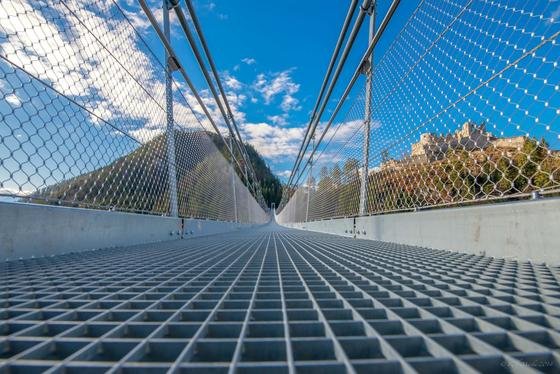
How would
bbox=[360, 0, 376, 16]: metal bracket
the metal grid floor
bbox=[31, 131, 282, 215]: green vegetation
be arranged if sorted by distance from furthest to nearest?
bbox=[360, 0, 376, 16]: metal bracket
bbox=[31, 131, 282, 215]: green vegetation
the metal grid floor

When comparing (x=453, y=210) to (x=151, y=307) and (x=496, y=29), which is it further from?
(x=151, y=307)

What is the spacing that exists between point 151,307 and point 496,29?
189cm

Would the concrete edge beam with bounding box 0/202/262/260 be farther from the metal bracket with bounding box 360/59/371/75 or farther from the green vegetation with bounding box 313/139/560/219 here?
the metal bracket with bounding box 360/59/371/75

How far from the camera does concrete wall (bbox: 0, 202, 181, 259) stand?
1.47 metres

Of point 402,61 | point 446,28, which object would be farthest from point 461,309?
point 402,61

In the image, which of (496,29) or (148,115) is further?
(148,115)

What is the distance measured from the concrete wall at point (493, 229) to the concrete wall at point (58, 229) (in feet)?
7.52

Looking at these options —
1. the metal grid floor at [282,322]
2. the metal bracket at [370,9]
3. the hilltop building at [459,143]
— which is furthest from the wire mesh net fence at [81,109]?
the hilltop building at [459,143]

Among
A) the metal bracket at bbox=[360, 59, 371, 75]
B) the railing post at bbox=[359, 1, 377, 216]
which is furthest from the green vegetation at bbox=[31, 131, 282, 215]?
the metal bracket at bbox=[360, 59, 371, 75]

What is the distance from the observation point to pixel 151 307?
81 cm

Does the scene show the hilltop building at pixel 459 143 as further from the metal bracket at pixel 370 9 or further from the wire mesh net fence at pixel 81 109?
the wire mesh net fence at pixel 81 109

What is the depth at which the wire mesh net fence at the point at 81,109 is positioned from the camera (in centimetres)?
136

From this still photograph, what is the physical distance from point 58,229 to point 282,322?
5.45 ft

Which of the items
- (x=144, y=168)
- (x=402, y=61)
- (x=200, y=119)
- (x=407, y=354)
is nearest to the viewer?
(x=407, y=354)
